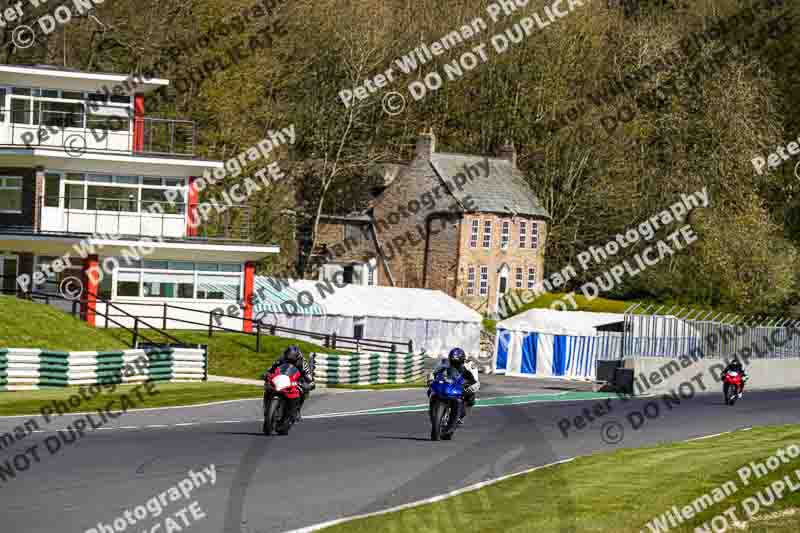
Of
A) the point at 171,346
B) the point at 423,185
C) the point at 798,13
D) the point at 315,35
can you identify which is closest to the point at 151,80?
the point at 171,346

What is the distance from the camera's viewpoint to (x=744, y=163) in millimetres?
83562

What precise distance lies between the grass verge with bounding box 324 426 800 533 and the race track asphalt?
830 mm

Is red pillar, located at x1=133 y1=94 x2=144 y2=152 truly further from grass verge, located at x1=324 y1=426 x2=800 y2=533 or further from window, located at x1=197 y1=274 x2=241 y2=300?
grass verge, located at x1=324 y1=426 x2=800 y2=533

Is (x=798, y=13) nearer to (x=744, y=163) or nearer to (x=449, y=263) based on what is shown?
(x=744, y=163)

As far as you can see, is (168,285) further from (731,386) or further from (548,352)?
(731,386)

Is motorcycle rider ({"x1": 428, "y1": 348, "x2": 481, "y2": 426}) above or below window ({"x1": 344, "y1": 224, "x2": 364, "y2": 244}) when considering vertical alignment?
below

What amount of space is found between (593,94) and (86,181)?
42943 millimetres

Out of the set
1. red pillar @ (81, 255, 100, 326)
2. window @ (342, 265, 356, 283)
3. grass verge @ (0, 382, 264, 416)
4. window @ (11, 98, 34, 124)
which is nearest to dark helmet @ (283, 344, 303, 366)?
grass verge @ (0, 382, 264, 416)

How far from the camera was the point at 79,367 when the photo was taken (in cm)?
3628

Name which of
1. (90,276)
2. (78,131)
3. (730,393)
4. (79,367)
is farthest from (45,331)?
(730,393)

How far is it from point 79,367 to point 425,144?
47.3 metres

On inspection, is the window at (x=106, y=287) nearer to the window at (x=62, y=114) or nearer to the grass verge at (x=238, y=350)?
the grass verge at (x=238, y=350)

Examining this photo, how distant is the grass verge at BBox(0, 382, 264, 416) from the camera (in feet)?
97.8

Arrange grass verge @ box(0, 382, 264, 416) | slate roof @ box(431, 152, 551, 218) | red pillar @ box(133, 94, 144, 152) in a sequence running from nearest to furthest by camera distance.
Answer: grass verge @ box(0, 382, 264, 416), red pillar @ box(133, 94, 144, 152), slate roof @ box(431, 152, 551, 218)
